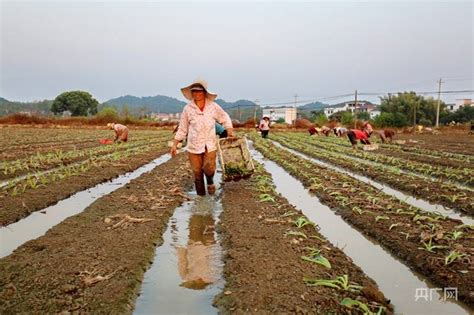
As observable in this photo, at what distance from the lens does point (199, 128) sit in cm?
630

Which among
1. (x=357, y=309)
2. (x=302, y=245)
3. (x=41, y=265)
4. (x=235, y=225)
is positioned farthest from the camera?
(x=235, y=225)

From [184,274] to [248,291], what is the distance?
721 mm

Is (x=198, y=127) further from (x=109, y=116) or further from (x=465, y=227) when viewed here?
(x=109, y=116)

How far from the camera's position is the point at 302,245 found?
3.93m

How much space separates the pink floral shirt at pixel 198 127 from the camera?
20.7 feet

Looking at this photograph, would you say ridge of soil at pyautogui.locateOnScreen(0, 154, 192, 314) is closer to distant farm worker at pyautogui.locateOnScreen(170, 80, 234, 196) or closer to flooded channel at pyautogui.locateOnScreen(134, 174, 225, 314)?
flooded channel at pyautogui.locateOnScreen(134, 174, 225, 314)

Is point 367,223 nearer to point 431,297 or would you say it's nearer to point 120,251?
point 431,297

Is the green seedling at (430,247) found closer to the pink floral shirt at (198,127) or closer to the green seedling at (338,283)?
the green seedling at (338,283)

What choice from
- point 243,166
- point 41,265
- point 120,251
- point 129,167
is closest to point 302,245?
point 120,251

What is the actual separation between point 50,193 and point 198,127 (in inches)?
101

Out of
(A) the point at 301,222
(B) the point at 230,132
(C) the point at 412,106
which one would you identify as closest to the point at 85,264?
(A) the point at 301,222

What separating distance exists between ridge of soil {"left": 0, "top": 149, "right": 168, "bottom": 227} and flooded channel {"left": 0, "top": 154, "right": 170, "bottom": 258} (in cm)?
9

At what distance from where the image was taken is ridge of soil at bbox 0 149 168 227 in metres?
5.15

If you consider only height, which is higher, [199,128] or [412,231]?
[199,128]
